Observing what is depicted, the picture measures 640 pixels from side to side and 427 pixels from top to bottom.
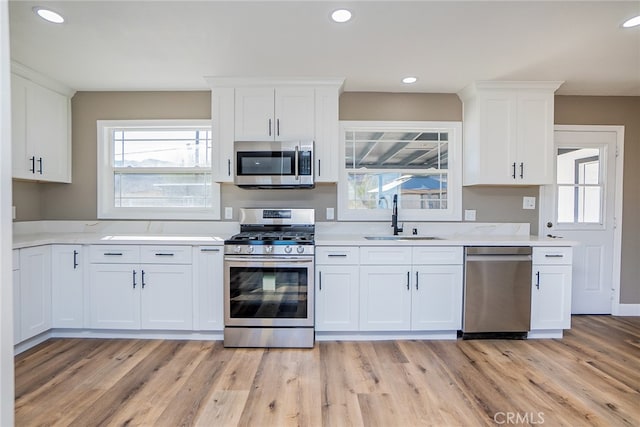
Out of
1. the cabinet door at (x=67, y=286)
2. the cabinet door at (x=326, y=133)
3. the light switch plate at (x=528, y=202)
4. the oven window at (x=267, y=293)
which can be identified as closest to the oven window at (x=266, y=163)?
the cabinet door at (x=326, y=133)

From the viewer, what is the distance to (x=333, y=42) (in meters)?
2.35

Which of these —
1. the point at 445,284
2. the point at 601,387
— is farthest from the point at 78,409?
the point at 601,387

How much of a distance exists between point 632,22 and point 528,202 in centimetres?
178

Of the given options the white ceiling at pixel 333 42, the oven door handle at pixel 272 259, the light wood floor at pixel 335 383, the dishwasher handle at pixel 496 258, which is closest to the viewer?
the light wood floor at pixel 335 383

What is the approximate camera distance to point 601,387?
2.13 m

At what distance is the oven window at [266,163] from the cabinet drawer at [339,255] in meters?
0.79

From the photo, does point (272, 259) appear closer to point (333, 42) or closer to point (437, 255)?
point (437, 255)

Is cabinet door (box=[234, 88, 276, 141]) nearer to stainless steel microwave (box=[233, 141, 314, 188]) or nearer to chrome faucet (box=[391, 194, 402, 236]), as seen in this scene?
stainless steel microwave (box=[233, 141, 314, 188])

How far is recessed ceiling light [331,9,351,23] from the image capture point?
197 cm

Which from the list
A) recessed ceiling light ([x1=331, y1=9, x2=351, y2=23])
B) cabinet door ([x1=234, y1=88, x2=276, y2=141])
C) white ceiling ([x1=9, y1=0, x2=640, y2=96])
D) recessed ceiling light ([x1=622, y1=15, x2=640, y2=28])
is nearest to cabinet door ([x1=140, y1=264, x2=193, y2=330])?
cabinet door ([x1=234, y1=88, x2=276, y2=141])

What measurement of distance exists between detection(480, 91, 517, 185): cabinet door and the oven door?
6.54 feet

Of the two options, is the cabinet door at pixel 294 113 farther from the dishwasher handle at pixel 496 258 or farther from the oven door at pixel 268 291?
the dishwasher handle at pixel 496 258

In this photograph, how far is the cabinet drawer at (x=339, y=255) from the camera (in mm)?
2812

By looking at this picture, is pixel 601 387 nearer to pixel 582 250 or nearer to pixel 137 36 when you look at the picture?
pixel 582 250
